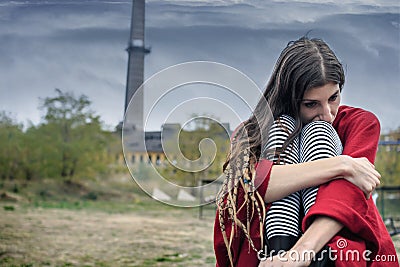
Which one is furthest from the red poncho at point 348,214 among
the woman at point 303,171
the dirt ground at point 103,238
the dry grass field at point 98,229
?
the dirt ground at point 103,238

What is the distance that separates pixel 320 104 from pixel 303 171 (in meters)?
0.11

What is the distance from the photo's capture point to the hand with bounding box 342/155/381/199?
2.21ft

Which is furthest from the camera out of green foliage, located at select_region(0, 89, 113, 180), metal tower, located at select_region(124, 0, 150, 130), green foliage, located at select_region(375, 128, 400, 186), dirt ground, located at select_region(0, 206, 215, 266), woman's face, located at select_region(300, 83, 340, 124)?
green foliage, located at select_region(0, 89, 113, 180)

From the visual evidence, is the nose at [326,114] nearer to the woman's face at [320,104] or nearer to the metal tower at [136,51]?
the woman's face at [320,104]

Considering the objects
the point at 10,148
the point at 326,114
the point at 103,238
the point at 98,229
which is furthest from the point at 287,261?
the point at 10,148

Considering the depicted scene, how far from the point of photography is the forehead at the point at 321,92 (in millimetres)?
736

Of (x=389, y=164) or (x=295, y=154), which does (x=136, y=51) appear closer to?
(x=389, y=164)

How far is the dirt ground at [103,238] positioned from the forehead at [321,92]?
7.84ft

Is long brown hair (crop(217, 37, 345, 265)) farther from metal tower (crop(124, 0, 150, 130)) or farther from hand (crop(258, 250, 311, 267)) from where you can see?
metal tower (crop(124, 0, 150, 130))

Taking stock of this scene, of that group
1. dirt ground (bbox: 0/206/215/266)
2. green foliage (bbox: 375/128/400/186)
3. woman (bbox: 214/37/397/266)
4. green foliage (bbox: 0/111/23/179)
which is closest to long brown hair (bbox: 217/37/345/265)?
woman (bbox: 214/37/397/266)

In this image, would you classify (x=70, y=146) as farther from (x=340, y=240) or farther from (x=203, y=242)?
(x=340, y=240)

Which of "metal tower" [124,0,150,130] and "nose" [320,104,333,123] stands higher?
"metal tower" [124,0,150,130]

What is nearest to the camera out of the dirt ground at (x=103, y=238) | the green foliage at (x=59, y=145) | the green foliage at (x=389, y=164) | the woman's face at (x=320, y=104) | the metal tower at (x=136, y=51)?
the woman's face at (x=320, y=104)

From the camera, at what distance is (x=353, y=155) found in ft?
2.32
